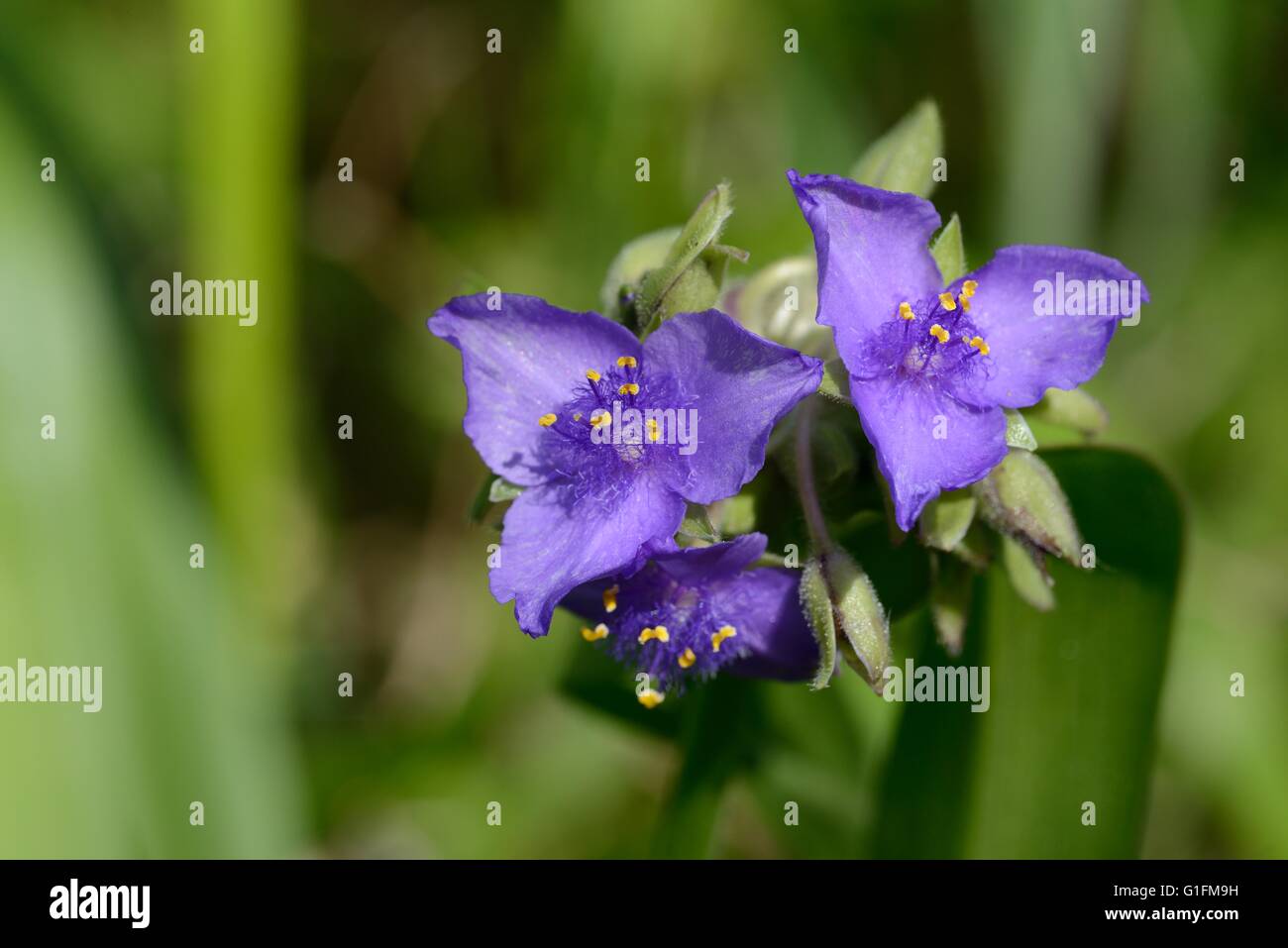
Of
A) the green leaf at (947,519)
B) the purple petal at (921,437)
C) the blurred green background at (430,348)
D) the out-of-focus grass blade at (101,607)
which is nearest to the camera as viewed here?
the purple petal at (921,437)

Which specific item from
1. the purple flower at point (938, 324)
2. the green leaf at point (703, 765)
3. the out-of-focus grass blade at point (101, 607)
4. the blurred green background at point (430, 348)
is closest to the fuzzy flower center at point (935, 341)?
the purple flower at point (938, 324)

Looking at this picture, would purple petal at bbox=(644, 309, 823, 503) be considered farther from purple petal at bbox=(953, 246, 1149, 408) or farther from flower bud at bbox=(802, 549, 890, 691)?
purple petal at bbox=(953, 246, 1149, 408)

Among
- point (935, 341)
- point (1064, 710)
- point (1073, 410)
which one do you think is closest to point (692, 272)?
point (935, 341)

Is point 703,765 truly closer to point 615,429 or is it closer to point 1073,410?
point 615,429

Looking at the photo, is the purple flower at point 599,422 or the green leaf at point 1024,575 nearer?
the purple flower at point 599,422

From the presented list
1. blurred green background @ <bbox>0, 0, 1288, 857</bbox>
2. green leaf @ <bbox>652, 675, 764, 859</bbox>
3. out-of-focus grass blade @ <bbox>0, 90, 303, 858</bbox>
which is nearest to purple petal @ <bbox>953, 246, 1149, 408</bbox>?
green leaf @ <bbox>652, 675, 764, 859</bbox>

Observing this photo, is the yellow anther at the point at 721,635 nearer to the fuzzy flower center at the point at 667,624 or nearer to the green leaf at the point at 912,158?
the fuzzy flower center at the point at 667,624

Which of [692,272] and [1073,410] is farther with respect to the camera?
[1073,410]
